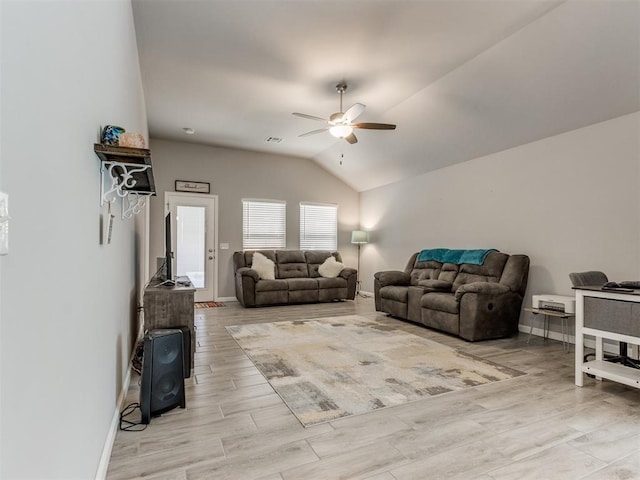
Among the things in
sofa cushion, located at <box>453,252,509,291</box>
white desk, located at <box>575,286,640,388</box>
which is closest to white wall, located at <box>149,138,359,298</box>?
sofa cushion, located at <box>453,252,509,291</box>

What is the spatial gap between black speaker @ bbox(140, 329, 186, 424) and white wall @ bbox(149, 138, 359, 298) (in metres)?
4.76

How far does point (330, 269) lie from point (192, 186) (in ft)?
10.5

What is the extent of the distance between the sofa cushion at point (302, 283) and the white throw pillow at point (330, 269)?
421mm

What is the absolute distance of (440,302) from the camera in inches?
177

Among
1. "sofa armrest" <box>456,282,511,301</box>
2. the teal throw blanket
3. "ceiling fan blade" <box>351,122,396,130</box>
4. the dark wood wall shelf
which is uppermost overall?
"ceiling fan blade" <box>351,122,396,130</box>

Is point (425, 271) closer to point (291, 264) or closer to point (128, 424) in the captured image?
point (291, 264)

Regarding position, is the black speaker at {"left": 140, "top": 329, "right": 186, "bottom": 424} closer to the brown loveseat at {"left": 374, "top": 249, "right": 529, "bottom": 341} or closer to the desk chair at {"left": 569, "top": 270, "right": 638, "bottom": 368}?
the brown loveseat at {"left": 374, "top": 249, "right": 529, "bottom": 341}

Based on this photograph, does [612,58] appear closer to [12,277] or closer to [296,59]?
[296,59]

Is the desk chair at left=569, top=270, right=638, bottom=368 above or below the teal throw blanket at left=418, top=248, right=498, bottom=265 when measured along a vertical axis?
below

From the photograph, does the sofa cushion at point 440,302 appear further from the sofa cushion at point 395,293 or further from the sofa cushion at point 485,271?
the sofa cushion at point 485,271

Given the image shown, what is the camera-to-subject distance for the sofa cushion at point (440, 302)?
14.2 feet

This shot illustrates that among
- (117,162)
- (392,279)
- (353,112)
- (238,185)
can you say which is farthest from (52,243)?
(238,185)

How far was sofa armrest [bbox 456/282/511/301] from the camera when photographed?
416 centimetres

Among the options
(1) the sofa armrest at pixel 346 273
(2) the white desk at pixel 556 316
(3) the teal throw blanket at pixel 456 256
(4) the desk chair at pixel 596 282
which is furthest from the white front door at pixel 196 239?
(4) the desk chair at pixel 596 282
